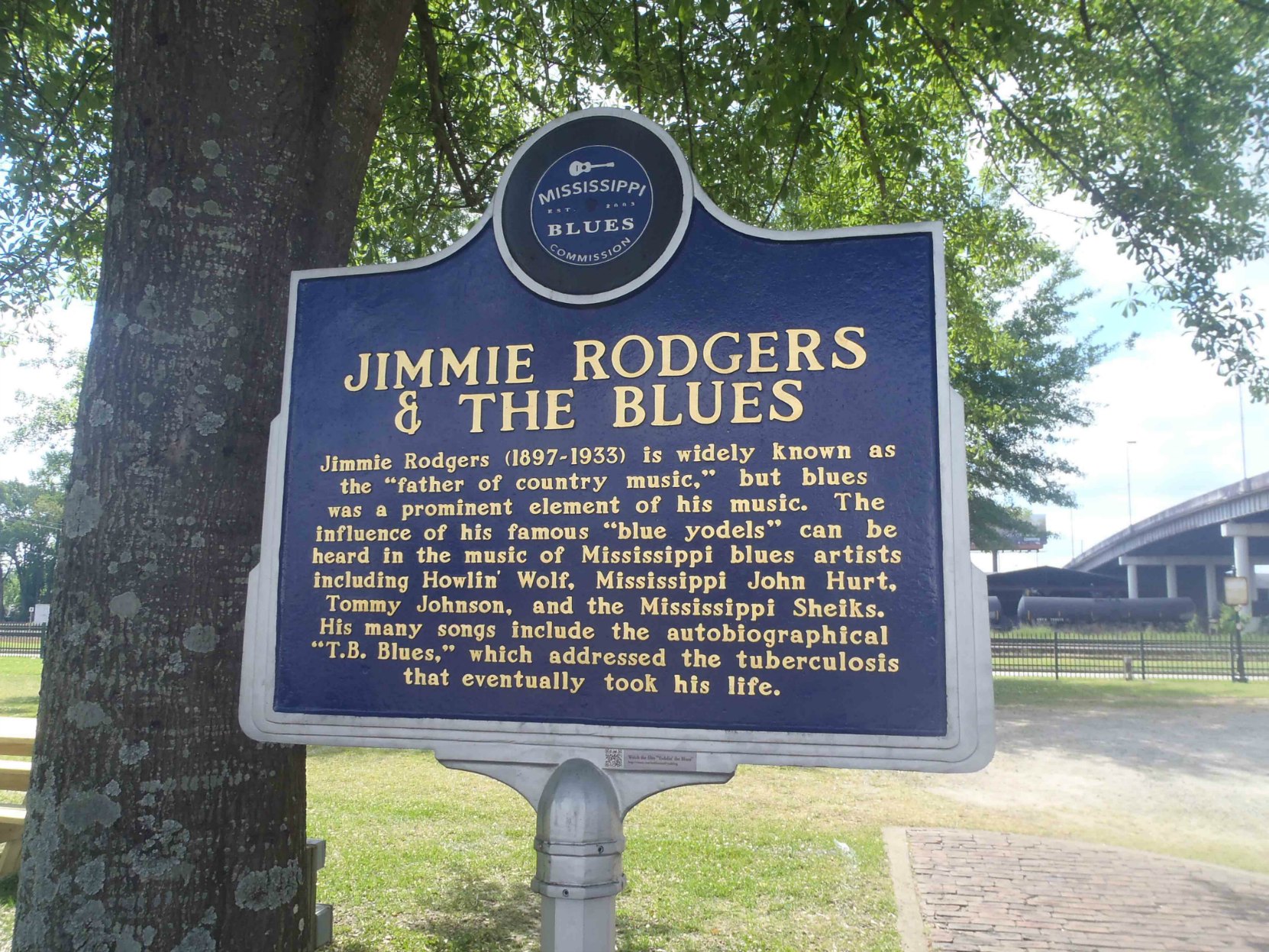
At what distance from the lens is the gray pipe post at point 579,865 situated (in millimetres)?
2107

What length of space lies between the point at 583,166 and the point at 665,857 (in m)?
5.36

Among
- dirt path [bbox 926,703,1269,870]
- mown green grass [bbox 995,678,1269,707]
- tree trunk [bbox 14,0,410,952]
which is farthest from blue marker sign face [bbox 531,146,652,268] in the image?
mown green grass [bbox 995,678,1269,707]

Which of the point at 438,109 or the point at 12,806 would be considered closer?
the point at 12,806

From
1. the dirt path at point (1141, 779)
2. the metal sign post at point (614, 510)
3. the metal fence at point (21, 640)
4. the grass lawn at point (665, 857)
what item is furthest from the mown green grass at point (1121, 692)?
the metal fence at point (21, 640)

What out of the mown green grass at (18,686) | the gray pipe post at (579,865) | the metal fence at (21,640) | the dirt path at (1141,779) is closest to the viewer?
the gray pipe post at (579,865)

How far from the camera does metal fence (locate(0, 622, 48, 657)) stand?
99.1 feet

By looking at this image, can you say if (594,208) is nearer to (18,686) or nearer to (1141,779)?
(1141,779)

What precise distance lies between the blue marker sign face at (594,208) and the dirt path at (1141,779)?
23.6ft

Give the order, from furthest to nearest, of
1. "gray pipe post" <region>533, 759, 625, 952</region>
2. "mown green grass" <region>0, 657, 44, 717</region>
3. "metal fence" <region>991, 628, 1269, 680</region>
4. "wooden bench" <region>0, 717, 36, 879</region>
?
"metal fence" <region>991, 628, 1269, 680</region>, "mown green grass" <region>0, 657, 44, 717</region>, "wooden bench" <region>0, 717, 36, 879</region>, "gray pipe post" <region>533, 759, 625, 952</region>

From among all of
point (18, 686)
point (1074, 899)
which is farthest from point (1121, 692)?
point (18, 686)

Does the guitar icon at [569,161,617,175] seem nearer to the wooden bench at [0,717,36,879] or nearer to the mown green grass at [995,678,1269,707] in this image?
the wooden bench at [0,717,36,879]

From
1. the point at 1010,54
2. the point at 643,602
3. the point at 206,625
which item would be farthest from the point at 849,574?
the point at 1010,54

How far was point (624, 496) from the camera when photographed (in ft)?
7.67

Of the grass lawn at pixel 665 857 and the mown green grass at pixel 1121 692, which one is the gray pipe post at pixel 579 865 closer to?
the grass lawn at pixel 665 857
